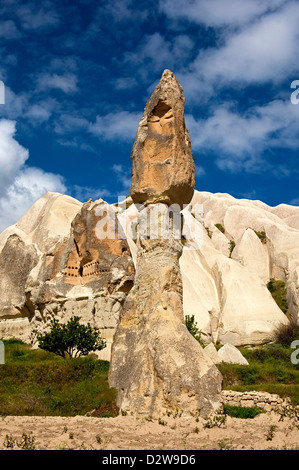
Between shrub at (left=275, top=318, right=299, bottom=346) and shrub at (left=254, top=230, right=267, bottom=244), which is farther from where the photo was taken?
shrub at (left=254, top=230, right=267, bottom=244)

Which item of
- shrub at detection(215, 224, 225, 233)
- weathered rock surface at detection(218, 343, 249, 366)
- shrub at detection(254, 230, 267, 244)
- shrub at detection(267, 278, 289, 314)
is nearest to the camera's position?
weathered rock surface at detection(218, 343, 249, 366)

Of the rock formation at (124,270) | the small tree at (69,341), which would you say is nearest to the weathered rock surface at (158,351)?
the rock formation at (124,270)

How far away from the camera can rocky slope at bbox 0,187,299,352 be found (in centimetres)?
1933

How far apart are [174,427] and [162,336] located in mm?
1744

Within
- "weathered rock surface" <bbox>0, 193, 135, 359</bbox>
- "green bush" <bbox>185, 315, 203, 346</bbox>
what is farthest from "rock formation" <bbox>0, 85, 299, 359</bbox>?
"green bush" <bbox>185, 315, 203, 346</bbox>

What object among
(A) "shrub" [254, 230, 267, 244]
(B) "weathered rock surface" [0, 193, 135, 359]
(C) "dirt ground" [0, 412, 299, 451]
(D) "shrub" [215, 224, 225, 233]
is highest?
(D) "shrub" [215, 224, 225, 233]

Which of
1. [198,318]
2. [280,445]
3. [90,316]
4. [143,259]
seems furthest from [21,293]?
[280,445]

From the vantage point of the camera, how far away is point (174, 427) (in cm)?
652

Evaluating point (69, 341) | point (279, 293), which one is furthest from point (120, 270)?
point (279, 293)

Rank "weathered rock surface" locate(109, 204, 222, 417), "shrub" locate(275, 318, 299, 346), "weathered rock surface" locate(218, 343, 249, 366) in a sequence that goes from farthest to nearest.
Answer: "shrub" locate(275, 318, 299, 346) → "weathered rock surface" locate(218, 343, 249, 366) → "weathered rock surface" locate(109, 204, 222, 417)

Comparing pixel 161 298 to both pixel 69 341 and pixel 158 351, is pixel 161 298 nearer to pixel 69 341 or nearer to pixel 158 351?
pixel 158 351

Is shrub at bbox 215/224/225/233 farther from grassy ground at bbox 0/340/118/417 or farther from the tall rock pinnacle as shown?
the tall rock pinnacle

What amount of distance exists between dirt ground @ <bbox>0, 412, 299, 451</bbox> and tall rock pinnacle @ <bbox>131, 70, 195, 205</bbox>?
463 cm
